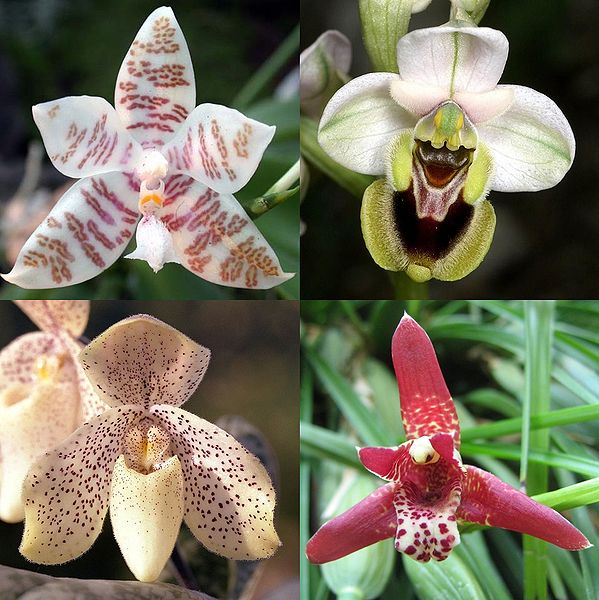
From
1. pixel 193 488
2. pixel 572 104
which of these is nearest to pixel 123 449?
pixel 193 488

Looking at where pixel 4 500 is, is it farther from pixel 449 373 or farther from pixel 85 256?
pixel 449 373

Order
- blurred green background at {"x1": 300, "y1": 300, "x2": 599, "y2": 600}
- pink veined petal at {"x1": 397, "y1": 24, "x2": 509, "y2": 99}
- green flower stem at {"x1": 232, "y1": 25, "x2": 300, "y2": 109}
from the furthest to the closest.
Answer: green flower stem at {"x1": 232, "y1": 25, "x2": 300, "y2": 109}, blurred green background at {"x1": 300, "y1": 300, "x2": 599, "y2": 600}, pink veined petal at {"x1": 397, "y1": 24, "x2": 509, "y2": 99}

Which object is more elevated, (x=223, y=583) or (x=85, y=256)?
(x=85, y=256)

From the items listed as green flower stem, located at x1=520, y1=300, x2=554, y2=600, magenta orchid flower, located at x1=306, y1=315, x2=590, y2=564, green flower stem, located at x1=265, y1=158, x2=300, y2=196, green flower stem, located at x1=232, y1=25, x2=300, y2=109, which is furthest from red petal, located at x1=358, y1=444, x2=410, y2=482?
green flower stem, located at x1=232, y1=25, x2=300, y2=109

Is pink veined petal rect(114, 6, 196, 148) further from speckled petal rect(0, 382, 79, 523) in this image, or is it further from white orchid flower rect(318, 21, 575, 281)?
speckled petal rect(0, 382, 79, 523)

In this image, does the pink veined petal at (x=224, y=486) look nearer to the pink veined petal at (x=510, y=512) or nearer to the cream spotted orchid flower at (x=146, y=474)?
the cream spotted orchid flower at (x=146, y=474)

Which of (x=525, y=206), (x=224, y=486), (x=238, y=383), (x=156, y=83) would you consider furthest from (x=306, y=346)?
(x=525, y=206)

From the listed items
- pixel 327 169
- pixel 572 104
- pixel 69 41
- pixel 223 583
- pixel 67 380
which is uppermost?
pixel 69 41
